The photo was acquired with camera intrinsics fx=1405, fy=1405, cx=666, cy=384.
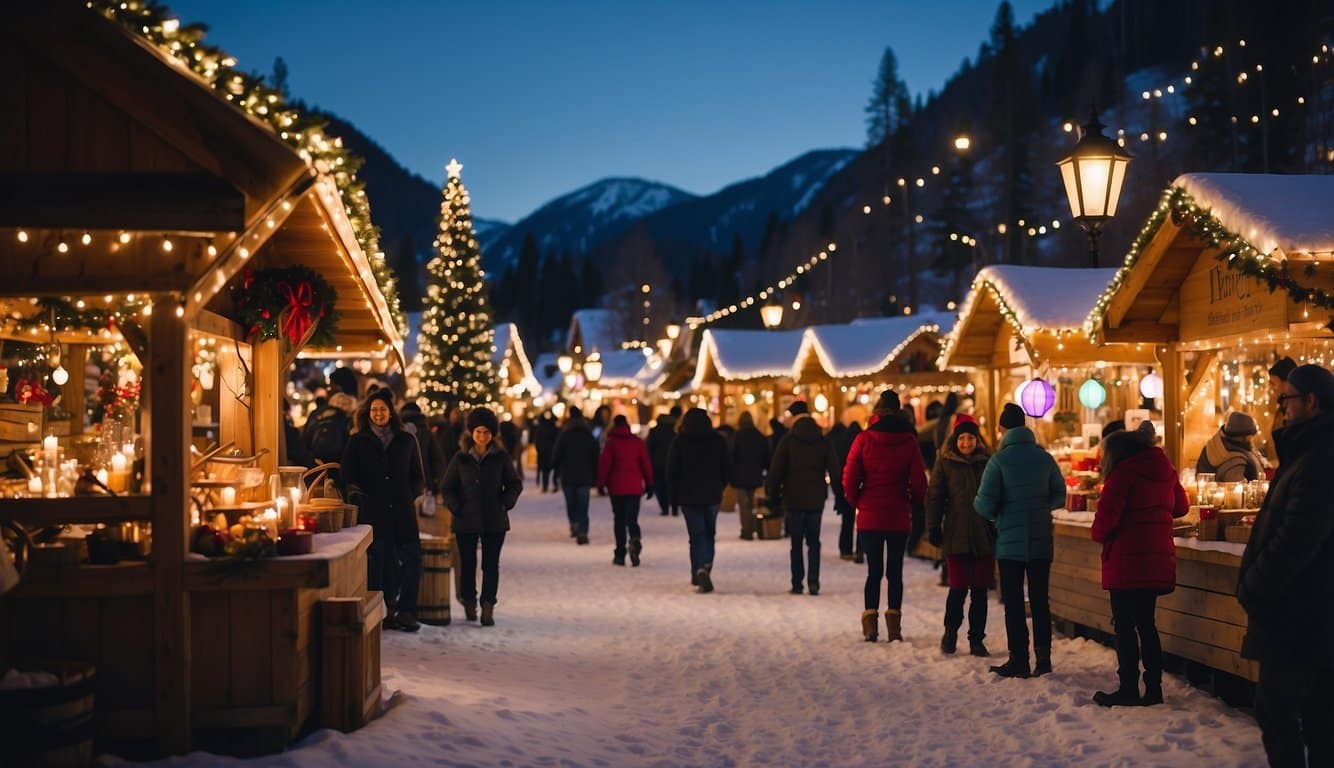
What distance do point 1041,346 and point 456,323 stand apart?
28.4 meters

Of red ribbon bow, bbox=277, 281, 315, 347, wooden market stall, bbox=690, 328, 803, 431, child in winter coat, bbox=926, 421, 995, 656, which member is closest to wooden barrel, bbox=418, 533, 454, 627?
red ribbon bow, bbox=277, 281, 315, 347

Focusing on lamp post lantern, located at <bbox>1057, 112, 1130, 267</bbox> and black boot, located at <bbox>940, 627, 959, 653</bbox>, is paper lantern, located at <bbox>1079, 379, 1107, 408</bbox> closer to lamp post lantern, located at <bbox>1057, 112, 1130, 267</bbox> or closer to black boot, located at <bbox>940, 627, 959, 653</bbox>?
lamp post lantern, located at <bbox>1057, 112, 1130, 267</bbox>

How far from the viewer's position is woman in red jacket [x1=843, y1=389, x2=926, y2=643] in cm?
1155

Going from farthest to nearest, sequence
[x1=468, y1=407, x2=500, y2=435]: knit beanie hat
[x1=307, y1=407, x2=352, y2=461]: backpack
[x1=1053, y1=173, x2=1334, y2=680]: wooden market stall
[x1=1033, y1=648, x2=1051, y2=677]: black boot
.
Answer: [x1=307, y1=407, x2=352, y2=461]: backpack
[x1=468, y1=407, x2=500, y2=435]: knit beanie hat
[x1=1033, y1=648, x2=1051, y2=677]: black boot
[x1=1053, y1=173, x2=1334, y2=680]: wooden market stall

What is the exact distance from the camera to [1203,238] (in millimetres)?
10625

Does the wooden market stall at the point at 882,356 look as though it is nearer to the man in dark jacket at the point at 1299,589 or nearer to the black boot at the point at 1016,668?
the black boot at the point at 1016,668

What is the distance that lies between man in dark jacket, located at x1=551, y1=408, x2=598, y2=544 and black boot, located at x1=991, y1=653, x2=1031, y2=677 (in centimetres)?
1068

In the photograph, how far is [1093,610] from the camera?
439 inches

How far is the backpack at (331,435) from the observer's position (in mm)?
13000

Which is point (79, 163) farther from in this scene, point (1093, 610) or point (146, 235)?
point (1093, 610)

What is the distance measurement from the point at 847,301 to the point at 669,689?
6758 centimetres

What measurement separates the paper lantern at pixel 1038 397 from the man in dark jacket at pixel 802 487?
3016 millimetres

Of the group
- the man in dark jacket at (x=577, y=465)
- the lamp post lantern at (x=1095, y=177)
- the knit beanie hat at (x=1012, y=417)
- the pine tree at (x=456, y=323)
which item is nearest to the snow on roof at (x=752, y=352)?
the pine tree at (x=456, y=323)

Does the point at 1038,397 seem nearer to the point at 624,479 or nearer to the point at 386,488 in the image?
the point at 624,479
